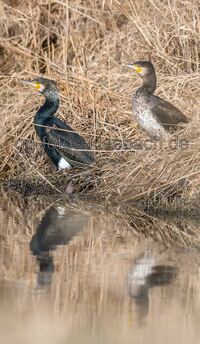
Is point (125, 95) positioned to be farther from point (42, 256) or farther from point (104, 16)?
point (42, 256)

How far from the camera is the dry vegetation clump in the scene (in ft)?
29.7

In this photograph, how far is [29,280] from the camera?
20.6 ft

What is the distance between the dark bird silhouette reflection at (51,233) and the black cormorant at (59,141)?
0.94 metres

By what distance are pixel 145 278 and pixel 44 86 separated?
14.4 feet

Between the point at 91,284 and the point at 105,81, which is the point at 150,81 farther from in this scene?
the point at 91,284

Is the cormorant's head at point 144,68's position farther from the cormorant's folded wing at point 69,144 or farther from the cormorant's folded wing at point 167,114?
the cormorant's folded wing at point 69,144

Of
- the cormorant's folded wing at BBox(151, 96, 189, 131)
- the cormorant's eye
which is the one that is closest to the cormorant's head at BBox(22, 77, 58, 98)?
the cormorant's eye

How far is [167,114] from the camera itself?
32.0 feet

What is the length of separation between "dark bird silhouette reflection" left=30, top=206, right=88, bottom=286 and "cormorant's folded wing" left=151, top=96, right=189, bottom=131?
154 centimetres

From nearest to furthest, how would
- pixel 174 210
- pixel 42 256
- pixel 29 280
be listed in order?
pixel 29 280, pixel 42 256, pixel 174 210

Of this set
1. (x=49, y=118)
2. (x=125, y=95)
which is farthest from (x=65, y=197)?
(x=125, y=95)

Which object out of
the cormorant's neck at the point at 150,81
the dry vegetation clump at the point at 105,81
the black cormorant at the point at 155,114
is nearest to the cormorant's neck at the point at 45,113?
the dry vegetation clump at the point at 105,81

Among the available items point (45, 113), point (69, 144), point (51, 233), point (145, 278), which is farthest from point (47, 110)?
point (145, 278)

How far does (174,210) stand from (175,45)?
11.3ft
